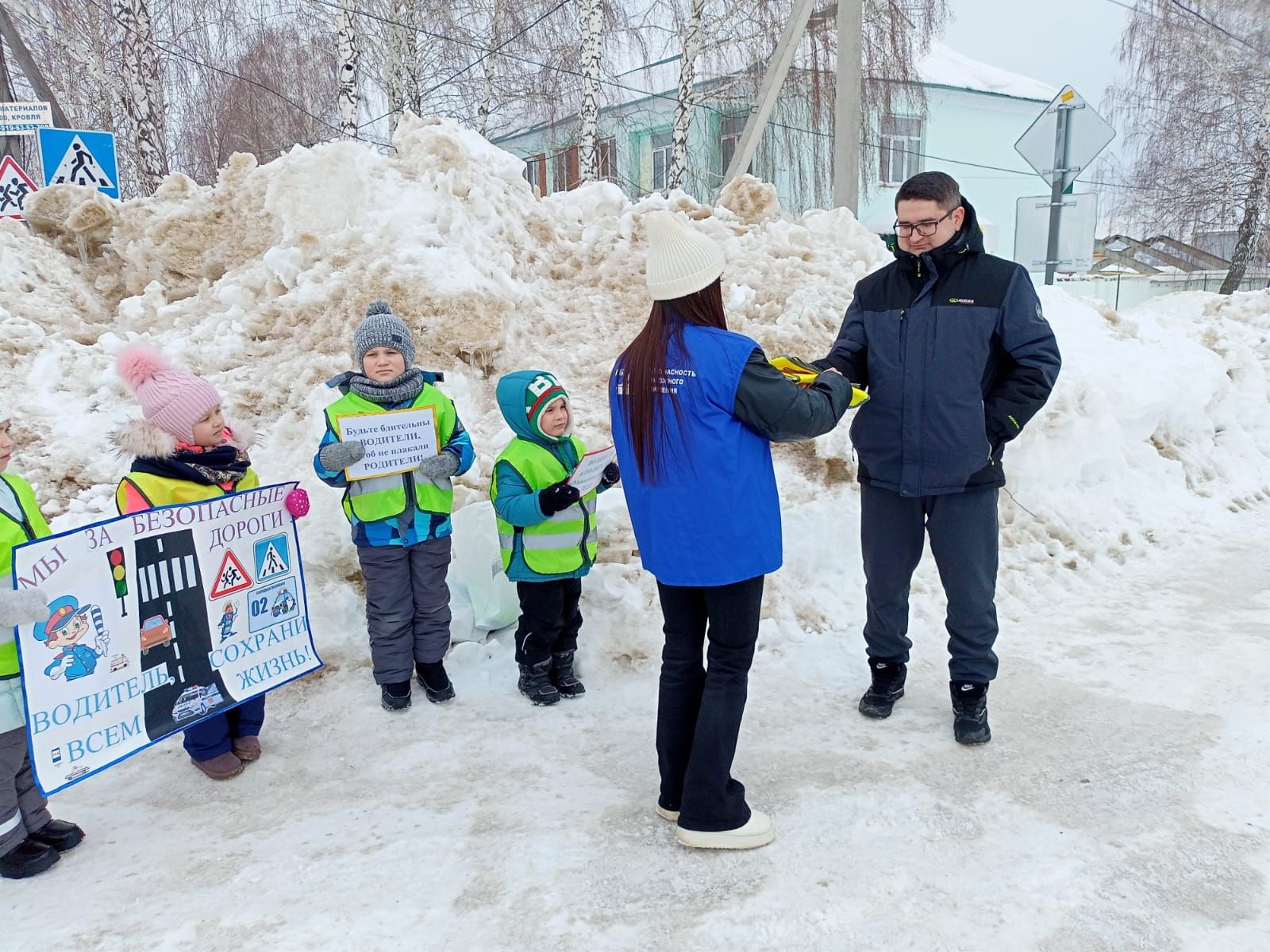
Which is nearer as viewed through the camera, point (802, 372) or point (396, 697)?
point (802, 372)

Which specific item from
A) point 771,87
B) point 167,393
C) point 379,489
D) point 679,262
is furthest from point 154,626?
point 771,87

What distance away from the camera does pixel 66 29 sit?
51.6 feet

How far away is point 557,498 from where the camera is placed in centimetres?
364

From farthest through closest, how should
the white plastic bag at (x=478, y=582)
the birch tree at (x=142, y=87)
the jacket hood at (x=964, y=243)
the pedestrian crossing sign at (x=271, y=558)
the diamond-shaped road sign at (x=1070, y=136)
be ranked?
the birch tree at (x=142, y=87)
the diamond-shaped road sign at (x=1070, y=136)
the white plastic bag at (x=478, y=582)
the pedestrian crossing sign at (x=271, y=558)
the jacket hood at (x=964, y=243)

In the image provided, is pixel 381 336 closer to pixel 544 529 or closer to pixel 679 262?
pixel 544 529

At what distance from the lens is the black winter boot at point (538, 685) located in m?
3.93

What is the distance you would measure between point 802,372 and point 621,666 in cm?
181

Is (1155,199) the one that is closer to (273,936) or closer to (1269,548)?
(1269,548)

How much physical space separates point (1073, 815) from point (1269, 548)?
411cm

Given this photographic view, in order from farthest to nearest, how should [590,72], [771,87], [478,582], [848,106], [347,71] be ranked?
[590,72] → [347,71] → [848,106] → [771,87] → [478,582]

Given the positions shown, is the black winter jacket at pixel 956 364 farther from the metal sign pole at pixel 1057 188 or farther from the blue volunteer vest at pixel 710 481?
the metal sign pole at pixel 1057 188

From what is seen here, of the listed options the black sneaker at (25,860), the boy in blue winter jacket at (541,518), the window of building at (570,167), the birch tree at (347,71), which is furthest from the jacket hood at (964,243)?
the window of building at (570,167)

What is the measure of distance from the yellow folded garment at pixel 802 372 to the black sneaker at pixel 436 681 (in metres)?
2.00

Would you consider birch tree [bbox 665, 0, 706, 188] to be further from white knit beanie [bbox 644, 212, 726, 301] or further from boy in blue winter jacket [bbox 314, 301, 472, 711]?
white knit beanie [bbox 644, 212, 726, 301]
